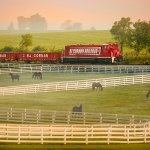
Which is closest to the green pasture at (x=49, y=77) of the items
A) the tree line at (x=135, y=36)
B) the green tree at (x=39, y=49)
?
the green tree at (x=39, y=49)

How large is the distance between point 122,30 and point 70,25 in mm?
2375

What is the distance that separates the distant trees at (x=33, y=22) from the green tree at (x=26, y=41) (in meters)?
0.46

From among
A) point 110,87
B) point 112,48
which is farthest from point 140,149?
point 112,48

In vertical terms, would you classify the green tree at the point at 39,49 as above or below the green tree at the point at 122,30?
below

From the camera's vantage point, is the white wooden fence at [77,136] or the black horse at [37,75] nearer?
the white wooden fence at [77,136]

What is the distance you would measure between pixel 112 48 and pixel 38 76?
3.86 m

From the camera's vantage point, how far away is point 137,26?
2338 cm

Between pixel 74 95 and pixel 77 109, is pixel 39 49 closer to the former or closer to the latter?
pixel 74 95

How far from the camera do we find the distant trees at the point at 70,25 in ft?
76.6

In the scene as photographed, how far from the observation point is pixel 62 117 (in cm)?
2177

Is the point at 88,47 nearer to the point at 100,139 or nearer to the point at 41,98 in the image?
the point at 41,98

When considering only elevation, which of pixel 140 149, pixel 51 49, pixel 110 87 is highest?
pixel 51 49

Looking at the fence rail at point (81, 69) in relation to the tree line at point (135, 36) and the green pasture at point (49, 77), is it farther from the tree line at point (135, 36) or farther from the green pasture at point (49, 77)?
the tree line at point (135, 36)

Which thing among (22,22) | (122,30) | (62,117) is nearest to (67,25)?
(22,22)
